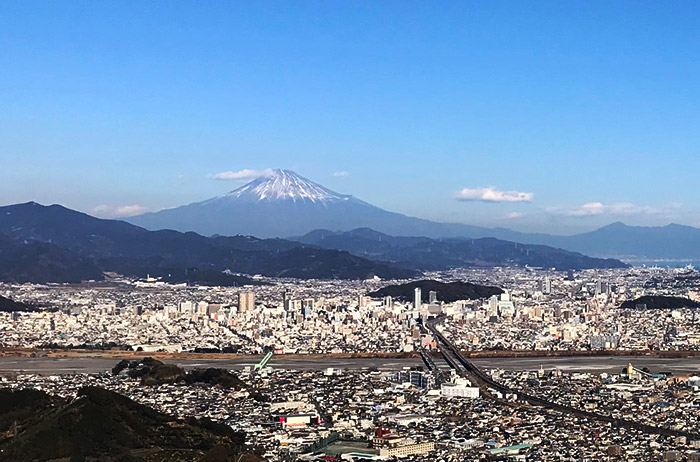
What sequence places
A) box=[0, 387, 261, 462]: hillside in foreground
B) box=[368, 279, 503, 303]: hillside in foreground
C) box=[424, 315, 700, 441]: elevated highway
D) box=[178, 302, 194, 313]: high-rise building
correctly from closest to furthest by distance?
box=[0, 387, 261, 462]: hillside in foreground → box=[424, 315, 700, 441]: elevated highway → box=[178, 302, 194, 313]: high-rise building → box=[368, 279, 503, 303]: hillside in foreground

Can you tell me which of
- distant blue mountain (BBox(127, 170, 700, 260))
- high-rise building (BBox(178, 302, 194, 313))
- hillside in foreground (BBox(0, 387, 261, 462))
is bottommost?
hillside in foreground (BBox(0, 387, 261, 462))

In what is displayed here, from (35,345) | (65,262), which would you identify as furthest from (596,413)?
(65,262)

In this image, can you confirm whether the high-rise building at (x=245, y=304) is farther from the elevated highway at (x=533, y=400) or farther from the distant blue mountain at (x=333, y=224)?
the distant blue mountain at (x=333, y=224)

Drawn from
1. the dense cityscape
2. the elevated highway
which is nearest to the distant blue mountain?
the dense cityscape

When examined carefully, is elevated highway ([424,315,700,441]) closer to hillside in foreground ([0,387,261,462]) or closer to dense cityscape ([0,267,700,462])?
dense cityscape ([0,267,700,462])

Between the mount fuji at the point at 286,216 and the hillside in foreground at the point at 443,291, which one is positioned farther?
the mount fuji at the point at 286,216

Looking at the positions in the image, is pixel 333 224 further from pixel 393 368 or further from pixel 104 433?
pixel 104 433

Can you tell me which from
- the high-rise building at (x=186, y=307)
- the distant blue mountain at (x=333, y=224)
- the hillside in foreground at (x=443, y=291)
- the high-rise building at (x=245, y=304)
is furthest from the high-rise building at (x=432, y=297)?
the distant blue mountain at (x=333, y=224)

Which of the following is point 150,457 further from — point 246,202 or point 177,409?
point 246,202

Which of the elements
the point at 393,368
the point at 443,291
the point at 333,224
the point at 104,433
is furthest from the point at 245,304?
the point at 333,224
